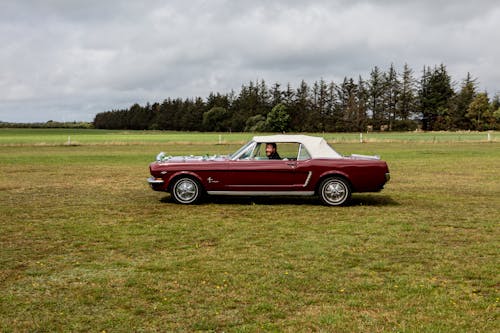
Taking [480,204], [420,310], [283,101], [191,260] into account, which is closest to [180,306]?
[191,260]

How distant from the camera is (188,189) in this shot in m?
10.8

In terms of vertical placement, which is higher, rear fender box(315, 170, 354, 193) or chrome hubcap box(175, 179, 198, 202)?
rear fender box(315, 170, 354, 193)

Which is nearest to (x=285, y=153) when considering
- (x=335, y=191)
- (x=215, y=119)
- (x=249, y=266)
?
(x=335, y=191)

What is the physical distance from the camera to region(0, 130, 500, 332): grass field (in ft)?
14.4

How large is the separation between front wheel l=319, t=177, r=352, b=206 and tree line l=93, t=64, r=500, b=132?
86.9 m

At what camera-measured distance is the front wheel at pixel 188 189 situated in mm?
10789

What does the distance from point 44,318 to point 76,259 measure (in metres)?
2.06

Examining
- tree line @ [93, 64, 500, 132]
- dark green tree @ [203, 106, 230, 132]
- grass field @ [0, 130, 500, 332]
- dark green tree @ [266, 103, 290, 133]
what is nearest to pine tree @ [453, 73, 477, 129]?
tree line @ [93, 64, 500, 132]

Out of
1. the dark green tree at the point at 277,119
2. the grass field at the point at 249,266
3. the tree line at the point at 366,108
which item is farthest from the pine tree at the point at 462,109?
the grass field at the point at 249,266

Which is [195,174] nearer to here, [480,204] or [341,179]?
[341,179]

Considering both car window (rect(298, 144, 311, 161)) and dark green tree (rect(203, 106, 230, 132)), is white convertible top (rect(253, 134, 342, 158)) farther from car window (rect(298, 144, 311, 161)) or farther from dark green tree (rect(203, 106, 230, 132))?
dark green tree (rect(203, 106, 230, 132))

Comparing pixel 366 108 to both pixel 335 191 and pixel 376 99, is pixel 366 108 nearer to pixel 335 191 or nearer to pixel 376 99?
pixel 376 99

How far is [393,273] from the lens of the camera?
5.73m

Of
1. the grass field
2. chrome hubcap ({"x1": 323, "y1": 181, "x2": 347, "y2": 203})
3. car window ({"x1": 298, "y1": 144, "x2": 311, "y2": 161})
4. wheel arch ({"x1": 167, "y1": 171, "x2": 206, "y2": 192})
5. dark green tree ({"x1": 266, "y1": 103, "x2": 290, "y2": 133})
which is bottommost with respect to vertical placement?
the grass field
